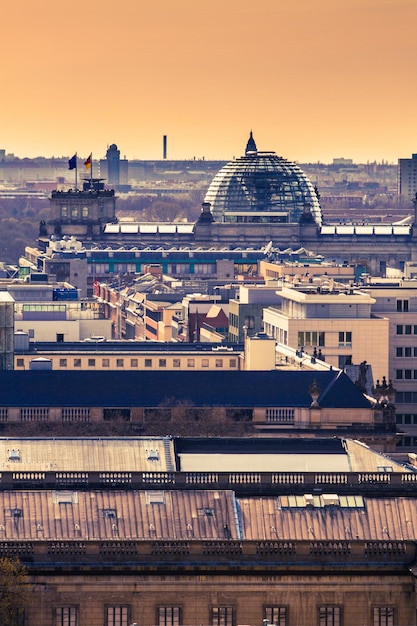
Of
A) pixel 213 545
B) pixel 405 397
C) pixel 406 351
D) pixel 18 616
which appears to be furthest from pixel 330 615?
pixel 406 351

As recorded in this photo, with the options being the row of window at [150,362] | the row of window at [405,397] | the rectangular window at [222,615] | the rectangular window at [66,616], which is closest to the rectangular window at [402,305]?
the row of window at [405,397]

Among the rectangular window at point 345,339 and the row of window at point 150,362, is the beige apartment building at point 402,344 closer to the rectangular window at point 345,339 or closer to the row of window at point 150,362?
the rectangular window at point 345,339

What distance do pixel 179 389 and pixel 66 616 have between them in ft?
148

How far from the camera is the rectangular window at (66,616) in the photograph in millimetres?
69312

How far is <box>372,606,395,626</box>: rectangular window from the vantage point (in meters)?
70.4

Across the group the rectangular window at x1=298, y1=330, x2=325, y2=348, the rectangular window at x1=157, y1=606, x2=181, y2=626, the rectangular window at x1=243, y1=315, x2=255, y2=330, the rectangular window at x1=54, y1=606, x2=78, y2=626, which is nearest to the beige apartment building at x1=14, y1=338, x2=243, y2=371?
the rectangular window at x1=298, y1=330, x2=325, y2=348

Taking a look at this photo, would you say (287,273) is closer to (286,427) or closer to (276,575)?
(286,427)

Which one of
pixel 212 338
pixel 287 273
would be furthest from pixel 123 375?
pixel 287 273

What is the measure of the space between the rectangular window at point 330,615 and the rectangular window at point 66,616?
217 inches

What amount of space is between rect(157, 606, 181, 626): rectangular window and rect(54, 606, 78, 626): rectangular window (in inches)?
73.7

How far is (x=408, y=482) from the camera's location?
250 feet

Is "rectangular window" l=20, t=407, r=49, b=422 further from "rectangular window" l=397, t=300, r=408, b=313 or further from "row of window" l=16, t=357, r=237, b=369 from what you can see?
"rectangular window" l=397, t=300, r=408, b=313

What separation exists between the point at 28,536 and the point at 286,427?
39.9 meters

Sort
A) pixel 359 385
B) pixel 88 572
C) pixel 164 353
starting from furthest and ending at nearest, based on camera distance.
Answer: pixel 164 353 < pixel 359 385 < pixel 88 572
